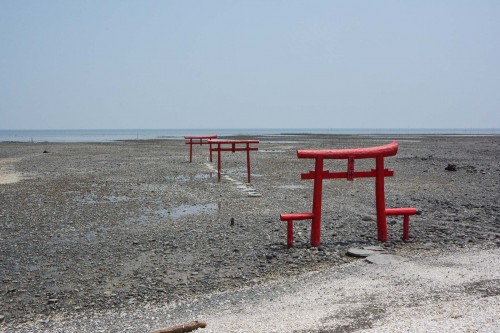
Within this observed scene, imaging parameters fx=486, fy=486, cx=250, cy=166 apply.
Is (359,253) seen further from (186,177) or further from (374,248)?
(186,177)

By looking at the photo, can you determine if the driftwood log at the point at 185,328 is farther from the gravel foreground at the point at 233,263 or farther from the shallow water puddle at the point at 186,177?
the shallow water puddle at the point at 186,177

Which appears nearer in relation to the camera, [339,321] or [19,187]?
[339,321]

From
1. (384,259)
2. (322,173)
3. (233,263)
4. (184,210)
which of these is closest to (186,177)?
(184,210)

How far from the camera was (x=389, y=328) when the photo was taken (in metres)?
4.62

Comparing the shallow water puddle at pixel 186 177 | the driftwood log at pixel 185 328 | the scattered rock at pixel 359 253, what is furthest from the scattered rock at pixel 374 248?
the shallow water puddle at pixel 186 177

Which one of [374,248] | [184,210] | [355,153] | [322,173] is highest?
[355,153]

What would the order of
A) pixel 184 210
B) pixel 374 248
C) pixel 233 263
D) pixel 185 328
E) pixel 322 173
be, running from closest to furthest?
pixel 185 328
pixel 233 263
pixel 374 248
pixel 322 173
pixel 184 210

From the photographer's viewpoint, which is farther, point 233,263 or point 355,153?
point 355,153

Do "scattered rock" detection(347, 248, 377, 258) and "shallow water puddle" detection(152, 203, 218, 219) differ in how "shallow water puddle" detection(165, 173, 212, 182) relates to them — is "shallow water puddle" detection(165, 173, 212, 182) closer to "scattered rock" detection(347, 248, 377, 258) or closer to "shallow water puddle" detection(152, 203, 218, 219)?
"shallow water puddle" detection(152, 203, 218, 219)

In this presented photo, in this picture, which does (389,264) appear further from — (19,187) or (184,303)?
(19,187)

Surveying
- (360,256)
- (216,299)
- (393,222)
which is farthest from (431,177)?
(216,299)

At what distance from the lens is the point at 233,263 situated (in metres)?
7.41

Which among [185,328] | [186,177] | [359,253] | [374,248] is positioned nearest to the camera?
[185,328]

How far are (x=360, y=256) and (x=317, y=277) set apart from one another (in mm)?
1280
